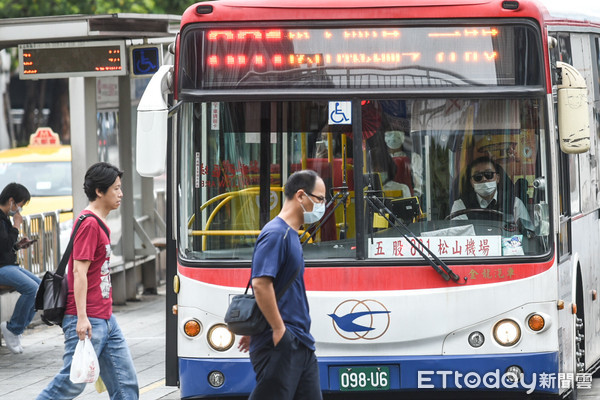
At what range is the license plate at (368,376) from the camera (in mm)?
7578

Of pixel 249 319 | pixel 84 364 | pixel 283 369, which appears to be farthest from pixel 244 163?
pixel 283 369

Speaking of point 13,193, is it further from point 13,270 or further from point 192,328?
point 192,328

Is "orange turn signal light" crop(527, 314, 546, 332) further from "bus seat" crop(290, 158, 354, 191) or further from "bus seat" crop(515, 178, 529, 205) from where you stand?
"bus seat" crop(290, 158, 354, 191)

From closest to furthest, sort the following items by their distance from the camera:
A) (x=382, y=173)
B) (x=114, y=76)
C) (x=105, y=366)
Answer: (x=105, y=366)
(x=382, y=173)
(x=114, y=76)

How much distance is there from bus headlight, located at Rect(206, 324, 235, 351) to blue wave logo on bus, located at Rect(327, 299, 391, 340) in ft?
2.16

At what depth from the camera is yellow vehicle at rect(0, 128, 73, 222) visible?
17.9 m

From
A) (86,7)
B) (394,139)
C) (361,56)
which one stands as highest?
(86,7)

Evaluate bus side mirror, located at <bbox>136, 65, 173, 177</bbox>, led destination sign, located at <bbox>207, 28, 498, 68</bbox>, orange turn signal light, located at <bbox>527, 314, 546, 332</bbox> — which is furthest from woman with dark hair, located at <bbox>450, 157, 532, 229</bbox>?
bus side mirror, located at <bbox>136, 65, 173, 177</bbox>

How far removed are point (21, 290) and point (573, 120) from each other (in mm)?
6332

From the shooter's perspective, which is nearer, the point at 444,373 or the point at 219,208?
the point at 444,373

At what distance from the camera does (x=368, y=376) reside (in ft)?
24.9

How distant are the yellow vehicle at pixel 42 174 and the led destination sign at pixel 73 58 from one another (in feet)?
14.4

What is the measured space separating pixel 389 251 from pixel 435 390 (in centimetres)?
89

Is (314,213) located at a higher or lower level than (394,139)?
lower
